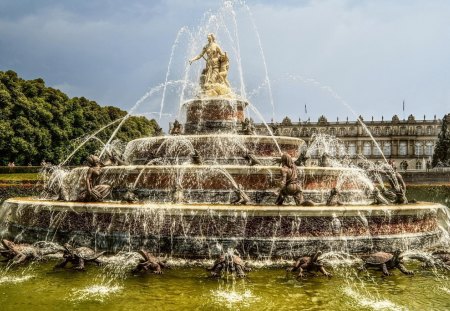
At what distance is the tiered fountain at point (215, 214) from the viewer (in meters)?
11.7

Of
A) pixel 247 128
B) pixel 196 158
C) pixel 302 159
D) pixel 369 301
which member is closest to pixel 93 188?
pixel 196 158

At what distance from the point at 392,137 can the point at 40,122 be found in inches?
3529

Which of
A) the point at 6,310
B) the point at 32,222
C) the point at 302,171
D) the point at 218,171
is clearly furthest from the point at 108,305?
the point at 302,171

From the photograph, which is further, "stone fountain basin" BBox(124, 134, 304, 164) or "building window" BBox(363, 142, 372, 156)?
"building window" BBox(363, 142, 372, 156)

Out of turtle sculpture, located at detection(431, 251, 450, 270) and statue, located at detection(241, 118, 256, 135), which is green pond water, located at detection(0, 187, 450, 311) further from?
statue, located at detection(241, 118, 256, 135)

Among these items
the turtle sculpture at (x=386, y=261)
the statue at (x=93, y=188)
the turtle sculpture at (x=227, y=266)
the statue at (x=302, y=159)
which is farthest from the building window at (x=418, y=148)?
the turtle sculpture at (x=227, y=266)

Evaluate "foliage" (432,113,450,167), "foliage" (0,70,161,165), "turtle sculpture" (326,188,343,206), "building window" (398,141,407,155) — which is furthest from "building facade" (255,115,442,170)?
"turtle sculpture" (326,188,343,206)

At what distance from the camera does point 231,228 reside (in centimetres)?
1169

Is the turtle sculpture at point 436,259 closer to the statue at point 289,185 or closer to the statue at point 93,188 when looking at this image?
the statue at point 289,185

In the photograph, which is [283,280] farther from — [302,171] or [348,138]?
[348,138]

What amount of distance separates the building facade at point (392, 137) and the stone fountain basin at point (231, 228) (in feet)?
351

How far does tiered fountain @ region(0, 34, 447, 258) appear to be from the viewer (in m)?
11.7

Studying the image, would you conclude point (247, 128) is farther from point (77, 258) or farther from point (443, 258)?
point (77, 258)

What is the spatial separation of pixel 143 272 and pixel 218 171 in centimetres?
494
